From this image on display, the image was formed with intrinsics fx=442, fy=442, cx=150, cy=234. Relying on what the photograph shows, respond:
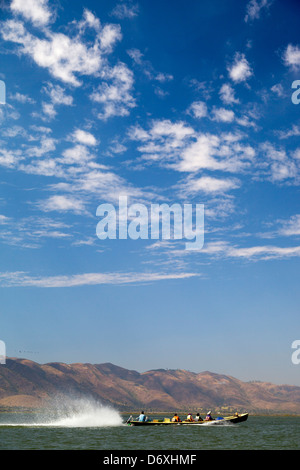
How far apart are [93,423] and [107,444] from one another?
172ft

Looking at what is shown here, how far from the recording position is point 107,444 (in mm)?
62688

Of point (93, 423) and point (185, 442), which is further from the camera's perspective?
point (93, 423)

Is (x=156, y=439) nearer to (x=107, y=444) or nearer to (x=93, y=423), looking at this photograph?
(x=107, y=444)

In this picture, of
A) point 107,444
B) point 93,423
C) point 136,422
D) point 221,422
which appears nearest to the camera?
point 107,444
